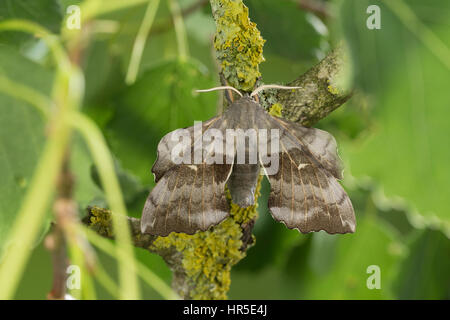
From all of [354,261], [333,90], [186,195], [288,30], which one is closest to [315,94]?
[333,90]

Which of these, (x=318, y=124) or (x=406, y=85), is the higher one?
(x=318, y=124)

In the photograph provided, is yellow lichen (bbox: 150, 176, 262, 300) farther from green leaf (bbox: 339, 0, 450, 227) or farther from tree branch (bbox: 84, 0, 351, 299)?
green leaf (bbox: 339, 0, 450, 227)

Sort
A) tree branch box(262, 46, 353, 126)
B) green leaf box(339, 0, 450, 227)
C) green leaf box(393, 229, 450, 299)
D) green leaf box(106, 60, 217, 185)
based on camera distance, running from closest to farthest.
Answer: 1. green leaf box(339, 0, 450, 227)
2. tree branch box(262, 46, 353, 126)
3. green leaf box(106, 60, 217, 185)
4. green leaf box(393, 229, 450, 299)

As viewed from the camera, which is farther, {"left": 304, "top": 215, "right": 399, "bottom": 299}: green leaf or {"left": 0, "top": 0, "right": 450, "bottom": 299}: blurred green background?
{"left": 304, "top": 215, "right": 399, "bottom": 299}: green leaf

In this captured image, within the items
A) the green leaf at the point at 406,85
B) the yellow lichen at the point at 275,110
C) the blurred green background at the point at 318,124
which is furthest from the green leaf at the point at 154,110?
the green leaf at the point at 406,85

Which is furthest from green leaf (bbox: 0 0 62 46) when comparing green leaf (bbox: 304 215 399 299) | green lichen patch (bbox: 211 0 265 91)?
green leaf (bbox: 304 215 399 299)

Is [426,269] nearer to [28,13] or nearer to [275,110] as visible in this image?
[275,110]

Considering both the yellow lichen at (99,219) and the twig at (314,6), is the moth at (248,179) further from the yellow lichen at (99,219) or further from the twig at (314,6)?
the twig at (314,6)
